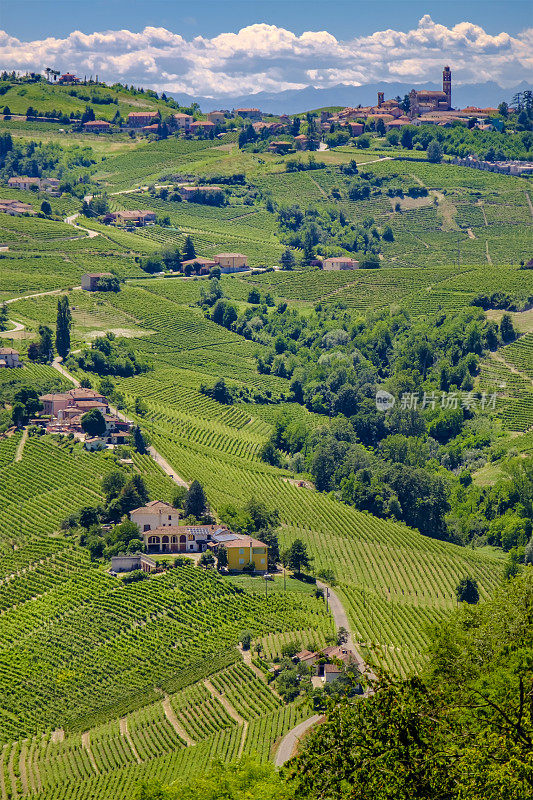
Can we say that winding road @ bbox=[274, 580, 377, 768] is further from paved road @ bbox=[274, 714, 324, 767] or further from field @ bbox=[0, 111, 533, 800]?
field @ bbox=[0, 111, 533, 800]

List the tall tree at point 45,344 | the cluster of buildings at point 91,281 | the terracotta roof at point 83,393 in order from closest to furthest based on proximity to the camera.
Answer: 1. the terracotta roof at point 83,393
2. the tall tree at point 45,344
3. the cluster of buildings at point 91,281

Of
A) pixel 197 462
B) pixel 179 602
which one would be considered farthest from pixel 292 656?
pixel 197 462

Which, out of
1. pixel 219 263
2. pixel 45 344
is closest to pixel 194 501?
pixel 45 344

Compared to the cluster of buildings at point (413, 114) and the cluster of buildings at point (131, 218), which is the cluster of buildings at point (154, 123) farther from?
the cluster of buildings at point (131, 218)

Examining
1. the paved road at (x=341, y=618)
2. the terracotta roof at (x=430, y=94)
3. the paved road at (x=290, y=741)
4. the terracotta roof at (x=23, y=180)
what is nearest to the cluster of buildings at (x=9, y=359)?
the paved road at (x=341, y=618)

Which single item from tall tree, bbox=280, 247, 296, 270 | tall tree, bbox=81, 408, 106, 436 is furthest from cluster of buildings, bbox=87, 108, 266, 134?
tall tree, bbox=81, 408, 106, 436

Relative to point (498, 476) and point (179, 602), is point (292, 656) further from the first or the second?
point (498, 476)
